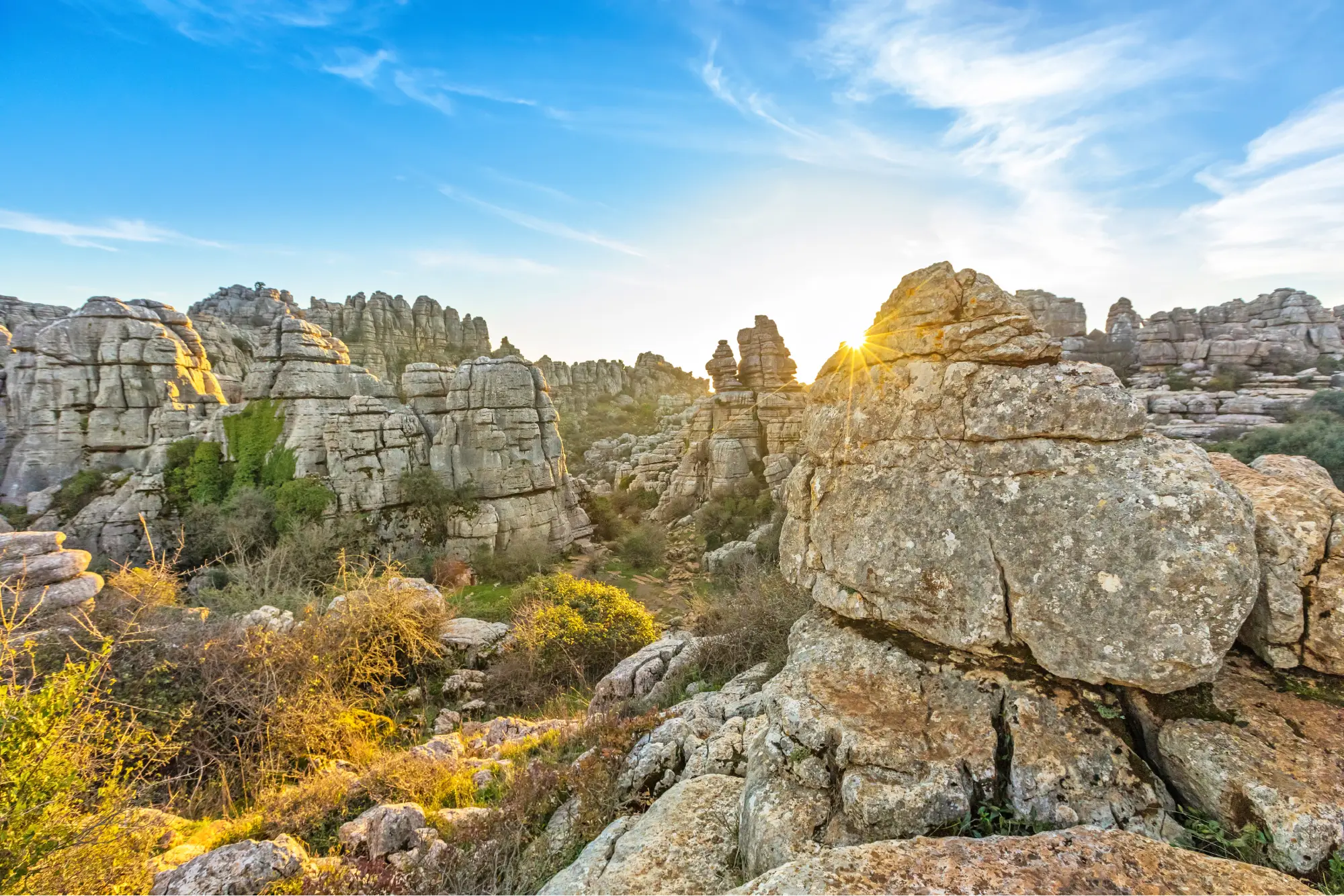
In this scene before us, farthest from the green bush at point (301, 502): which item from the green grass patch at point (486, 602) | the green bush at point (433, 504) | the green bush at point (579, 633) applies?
the green bush at point (579, 633)

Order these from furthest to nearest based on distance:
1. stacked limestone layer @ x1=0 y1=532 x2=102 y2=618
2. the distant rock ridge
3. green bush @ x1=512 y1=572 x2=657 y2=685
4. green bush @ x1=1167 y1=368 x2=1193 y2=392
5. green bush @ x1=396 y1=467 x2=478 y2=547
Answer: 1. the distant rock ridge
2. green bush @ x1=1167 y1=368 x2=1193 y2=392
3. green bush @ x1=396 y1=467 x2=478 y2=547
4. green bush @ x1=512 y1=572 x2=657 y2=685
5. stacked limestone layer @ x1=0 y1=532 x2=102 y2=618

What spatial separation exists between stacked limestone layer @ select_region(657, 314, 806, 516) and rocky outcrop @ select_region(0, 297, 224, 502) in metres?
23.9

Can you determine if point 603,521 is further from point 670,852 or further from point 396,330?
point 396,330

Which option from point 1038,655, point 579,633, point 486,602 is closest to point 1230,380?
point 579,633

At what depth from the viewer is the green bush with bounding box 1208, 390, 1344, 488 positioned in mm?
15164

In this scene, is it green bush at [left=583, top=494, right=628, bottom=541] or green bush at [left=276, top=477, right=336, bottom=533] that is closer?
green bush at [left=276, top=477, right=336, bottom=533]

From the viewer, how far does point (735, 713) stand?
541 centimetres

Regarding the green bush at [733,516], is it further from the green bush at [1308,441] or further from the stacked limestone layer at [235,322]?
the stacked limestone layer at [235,322]

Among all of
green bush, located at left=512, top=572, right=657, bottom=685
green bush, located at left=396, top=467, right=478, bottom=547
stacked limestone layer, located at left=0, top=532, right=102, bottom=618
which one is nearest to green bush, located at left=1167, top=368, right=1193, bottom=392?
green bush, located at left=512, top=572, right=657, bottom=685

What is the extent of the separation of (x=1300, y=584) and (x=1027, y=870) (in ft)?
7.44

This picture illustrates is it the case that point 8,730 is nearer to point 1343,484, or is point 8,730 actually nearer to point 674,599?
point 674,599

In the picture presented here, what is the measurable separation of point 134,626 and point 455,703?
511 cm

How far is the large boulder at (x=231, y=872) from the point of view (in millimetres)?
3902

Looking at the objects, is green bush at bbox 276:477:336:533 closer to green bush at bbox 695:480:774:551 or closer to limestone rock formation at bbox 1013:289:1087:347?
green bush at bbox 695:480:774:551
